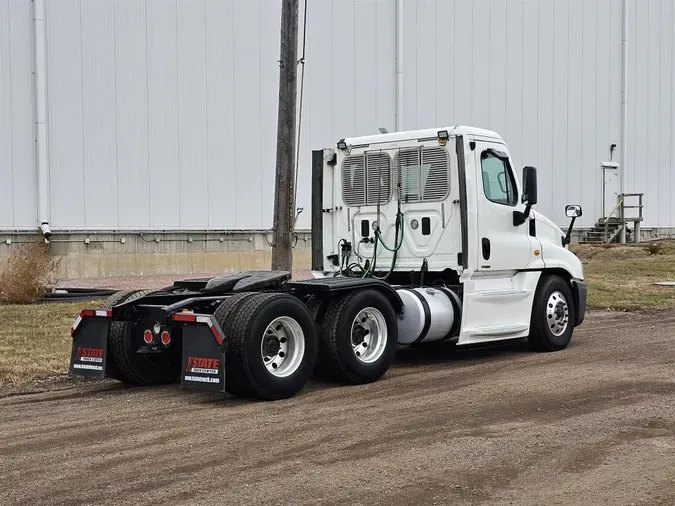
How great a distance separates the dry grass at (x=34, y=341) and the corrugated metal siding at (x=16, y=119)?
22.3ft

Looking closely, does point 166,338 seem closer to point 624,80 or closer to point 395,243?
point 395,243

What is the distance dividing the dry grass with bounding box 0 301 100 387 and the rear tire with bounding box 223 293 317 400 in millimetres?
2881

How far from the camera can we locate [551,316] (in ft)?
37.8

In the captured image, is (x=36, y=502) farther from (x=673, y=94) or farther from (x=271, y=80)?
(x=673, y=94)

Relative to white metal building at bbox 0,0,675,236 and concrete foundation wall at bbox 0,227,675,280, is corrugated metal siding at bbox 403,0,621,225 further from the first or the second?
concrete foundation wall at bbox 0,227,675,280

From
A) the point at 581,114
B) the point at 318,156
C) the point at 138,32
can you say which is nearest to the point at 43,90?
the point at 138,32

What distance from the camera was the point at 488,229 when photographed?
10727 millimetres

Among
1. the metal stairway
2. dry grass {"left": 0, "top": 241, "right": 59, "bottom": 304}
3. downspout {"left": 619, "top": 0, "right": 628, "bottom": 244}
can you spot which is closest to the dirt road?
dry grass {"left": 0, "top": 241, "right": 59, "bottom": 304}

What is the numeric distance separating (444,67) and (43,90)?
13.9m

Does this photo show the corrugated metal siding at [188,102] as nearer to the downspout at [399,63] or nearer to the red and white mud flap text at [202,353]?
the downspout at [399,63]

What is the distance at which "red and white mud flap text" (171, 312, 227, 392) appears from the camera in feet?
25.8

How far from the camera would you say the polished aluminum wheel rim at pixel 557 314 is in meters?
11.5

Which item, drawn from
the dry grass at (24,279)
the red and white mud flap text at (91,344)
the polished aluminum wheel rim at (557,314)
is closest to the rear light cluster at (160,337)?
the red and white mud flap text at (91,344)

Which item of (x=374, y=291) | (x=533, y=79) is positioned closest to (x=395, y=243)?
(x=374, y=291)
